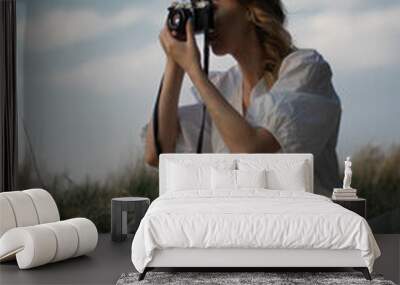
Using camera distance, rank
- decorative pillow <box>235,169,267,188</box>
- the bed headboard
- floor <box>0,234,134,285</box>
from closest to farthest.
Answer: floor <box>0,234,134,285</box> → decorative pillow <box>235,169,267,188</box> → the bed headboard

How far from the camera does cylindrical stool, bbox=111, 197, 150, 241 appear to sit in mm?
6711

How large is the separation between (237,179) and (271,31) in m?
1.81

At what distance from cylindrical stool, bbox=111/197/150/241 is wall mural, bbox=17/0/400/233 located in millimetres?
621

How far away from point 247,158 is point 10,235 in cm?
269

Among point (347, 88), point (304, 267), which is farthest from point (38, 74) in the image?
point (304, 267)

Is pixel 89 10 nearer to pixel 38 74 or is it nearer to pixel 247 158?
pixel 38 74

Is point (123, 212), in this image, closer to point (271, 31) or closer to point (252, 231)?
point (252, 231)

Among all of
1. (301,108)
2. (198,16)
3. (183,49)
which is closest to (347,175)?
(301,108)

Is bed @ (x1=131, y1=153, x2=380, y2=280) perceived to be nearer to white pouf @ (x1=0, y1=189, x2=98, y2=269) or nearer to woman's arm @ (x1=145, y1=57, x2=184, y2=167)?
white pouf @ (x1=0, y1=189, x2=98, y2=269)

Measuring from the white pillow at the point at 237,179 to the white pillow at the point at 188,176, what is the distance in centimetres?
12

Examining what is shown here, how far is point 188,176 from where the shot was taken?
21.7 ft

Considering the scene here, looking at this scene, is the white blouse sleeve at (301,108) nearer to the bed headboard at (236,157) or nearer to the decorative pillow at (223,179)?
the bed headboard at (236,157)

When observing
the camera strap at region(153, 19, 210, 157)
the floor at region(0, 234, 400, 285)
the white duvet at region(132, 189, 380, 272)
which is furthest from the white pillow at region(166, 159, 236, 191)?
the white duvet at region(132, 189, 380, 272)

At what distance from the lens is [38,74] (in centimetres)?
752
